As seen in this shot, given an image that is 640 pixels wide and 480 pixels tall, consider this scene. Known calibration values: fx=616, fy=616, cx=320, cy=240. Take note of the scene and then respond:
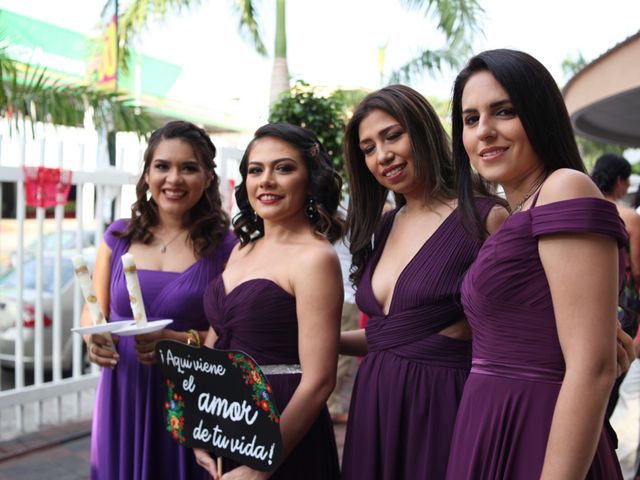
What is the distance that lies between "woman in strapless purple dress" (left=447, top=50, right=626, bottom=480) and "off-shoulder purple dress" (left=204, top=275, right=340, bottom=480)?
0.64 m

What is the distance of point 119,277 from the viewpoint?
2.87 meters

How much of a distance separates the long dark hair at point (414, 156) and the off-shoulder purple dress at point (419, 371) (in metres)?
0.19

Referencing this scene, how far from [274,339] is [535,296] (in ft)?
3.10

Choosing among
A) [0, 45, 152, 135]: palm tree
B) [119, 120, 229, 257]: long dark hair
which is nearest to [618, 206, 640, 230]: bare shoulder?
[119, 120, 229, 257]: long dark hair

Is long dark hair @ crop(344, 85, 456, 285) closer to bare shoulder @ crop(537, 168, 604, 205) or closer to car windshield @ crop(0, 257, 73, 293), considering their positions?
bare shoulder @ crop(537, 168, 604, 205)

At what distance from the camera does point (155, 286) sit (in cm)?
282

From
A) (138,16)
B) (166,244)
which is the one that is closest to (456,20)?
(138,16)

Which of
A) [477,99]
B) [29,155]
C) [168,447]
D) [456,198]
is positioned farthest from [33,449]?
[477,99]

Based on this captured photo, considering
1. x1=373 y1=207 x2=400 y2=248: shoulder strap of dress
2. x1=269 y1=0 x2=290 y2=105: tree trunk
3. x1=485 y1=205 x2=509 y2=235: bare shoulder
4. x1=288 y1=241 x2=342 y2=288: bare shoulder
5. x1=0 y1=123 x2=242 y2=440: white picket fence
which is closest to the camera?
x1=485 y1=205 x2=509 y2=235: bare shoulder

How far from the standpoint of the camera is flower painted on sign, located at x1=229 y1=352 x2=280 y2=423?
72.1 inches

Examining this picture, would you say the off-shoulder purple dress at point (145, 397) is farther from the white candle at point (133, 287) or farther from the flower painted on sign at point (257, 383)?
the flower painted on sign at point (257, 383)

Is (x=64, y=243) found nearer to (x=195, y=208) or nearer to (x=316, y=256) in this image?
(x=195, y=208)

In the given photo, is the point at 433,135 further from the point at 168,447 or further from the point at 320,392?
the point at 168,447

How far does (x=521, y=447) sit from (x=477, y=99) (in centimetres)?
90
